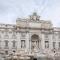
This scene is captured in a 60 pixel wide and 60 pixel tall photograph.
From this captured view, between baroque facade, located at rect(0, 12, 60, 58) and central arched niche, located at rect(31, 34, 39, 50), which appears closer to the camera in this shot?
baroque facade, located at rect(0, 12, 60, 58)

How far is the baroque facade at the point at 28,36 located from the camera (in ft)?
A: 203

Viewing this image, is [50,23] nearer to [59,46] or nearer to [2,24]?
[59,46]

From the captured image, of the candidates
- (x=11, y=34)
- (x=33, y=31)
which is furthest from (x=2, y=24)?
(x=33, y=31)

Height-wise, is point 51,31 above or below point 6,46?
above

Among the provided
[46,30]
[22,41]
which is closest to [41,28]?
[46,30]

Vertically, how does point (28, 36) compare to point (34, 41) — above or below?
above

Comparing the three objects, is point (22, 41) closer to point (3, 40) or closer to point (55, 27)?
point (3, 40)

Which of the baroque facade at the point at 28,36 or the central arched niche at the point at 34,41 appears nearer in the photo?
the baroque facade at the point at 28,36

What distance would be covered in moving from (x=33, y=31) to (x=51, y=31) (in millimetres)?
5089

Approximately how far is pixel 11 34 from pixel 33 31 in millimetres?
6096

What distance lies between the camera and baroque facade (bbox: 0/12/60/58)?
6181 cm

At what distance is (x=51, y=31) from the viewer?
6394 centimetres

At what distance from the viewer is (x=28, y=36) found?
62.6 metres

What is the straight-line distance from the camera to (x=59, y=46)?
210 ft
